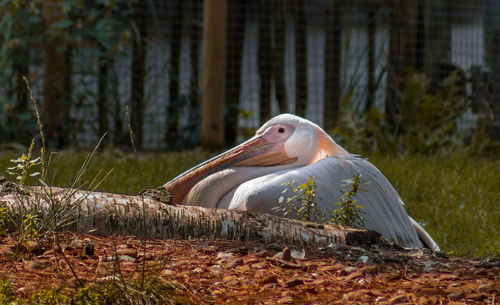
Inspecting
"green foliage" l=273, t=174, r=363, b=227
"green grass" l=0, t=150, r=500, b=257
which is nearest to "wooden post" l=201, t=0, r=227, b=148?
"green grass" l=0, t=150, r=500, b=257

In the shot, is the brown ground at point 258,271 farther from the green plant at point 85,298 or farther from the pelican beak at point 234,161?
the pelican beak at point 234,161

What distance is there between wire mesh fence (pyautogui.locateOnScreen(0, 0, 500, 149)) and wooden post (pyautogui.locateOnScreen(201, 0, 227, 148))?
359 millimetres

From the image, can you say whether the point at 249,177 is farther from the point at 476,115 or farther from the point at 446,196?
the point at 476,115

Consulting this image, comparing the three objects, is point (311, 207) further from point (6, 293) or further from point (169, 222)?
point (6, 293)

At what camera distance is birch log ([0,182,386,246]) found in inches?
95.2

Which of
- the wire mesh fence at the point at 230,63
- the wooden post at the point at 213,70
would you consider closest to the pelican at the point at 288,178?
the wooden post at the point at 213,70

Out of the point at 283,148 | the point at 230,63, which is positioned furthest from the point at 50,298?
the point at 230,63

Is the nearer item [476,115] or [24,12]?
[24,12]

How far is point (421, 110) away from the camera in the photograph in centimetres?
675

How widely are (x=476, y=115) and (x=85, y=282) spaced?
6.49m

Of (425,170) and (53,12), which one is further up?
(53,12)

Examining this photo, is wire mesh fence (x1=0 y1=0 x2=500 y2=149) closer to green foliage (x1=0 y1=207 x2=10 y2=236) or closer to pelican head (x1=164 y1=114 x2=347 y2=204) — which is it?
pelican head (x1=164 y1=114 x2=347 y2=204)

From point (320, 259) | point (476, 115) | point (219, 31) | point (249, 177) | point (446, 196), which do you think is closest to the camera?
point (320, 259)

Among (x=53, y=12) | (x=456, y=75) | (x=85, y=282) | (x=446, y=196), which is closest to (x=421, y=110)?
(x=456, y=75)
